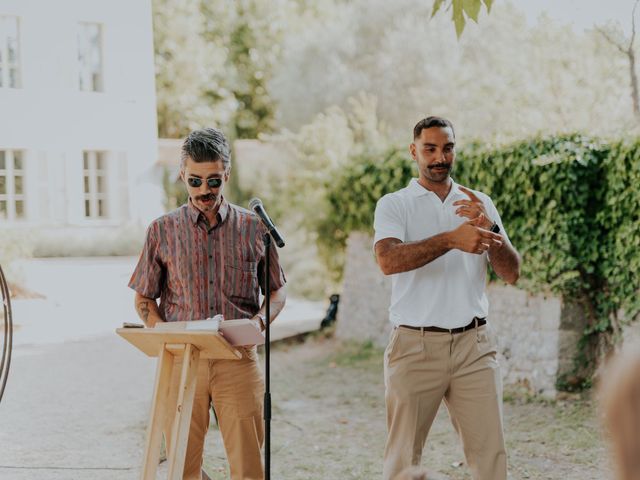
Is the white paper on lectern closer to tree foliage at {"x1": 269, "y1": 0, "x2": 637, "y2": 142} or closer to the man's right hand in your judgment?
the man's right hand

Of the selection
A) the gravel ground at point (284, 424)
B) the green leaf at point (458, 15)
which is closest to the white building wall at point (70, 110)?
the gravel ground at point (284, 424)

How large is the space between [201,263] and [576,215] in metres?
3.63

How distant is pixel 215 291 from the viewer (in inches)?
127

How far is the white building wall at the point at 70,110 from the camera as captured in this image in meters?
6.10

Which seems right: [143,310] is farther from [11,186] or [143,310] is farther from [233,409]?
[11,186]

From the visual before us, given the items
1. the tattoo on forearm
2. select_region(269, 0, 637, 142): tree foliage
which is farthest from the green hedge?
the tattoo on forearm

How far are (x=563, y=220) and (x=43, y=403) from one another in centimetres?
403

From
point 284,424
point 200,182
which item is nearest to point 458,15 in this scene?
point 200,182

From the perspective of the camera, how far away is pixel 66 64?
6223mm

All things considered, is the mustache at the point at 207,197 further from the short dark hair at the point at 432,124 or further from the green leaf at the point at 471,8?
the green leaf at the point at 471,8

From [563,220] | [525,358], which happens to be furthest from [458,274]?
[525,358]

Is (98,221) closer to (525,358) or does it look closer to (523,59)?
(525,358)

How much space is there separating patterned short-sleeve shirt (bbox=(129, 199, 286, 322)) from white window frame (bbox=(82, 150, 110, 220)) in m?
3.24

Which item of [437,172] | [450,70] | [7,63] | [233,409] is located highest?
[450,70]
